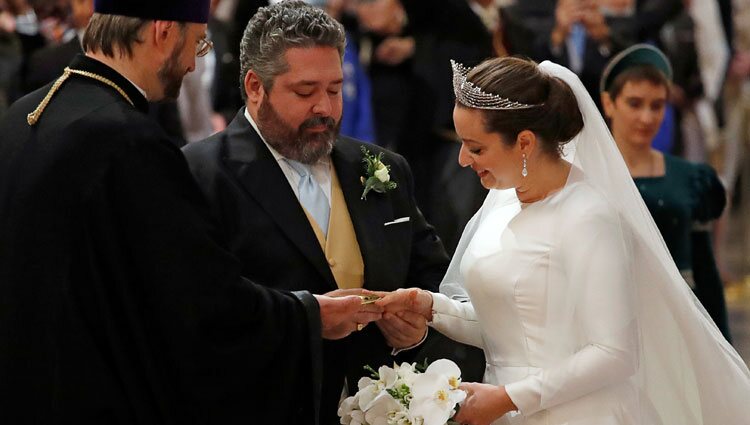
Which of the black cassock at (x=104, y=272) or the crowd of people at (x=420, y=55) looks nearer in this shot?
the black cassock at (x=104, y=272)

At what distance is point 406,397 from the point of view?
4004mm

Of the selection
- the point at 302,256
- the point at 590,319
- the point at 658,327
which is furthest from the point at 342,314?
the point at 658,327

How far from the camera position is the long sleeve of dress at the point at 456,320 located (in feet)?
14.1

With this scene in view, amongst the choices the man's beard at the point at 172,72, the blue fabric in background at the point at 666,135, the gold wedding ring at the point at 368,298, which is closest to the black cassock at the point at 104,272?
the man's beard at the point at 172,72

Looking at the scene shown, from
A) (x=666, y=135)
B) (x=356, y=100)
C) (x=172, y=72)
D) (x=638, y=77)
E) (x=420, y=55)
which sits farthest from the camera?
(x=666, y=135)

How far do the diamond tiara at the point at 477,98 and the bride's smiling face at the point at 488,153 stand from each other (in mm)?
26

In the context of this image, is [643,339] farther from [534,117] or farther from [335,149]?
[335,149]

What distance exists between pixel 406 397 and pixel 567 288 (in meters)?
0.59

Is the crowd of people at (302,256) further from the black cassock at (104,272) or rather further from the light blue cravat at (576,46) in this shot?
the light blue cravat at (576,46)

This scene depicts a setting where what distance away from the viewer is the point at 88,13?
7402 millimetres

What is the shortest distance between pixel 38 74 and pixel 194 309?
3.87m

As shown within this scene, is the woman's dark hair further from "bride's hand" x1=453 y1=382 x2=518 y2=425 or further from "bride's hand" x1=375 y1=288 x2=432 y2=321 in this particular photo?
"bride's hand" x1=453 y1=382 x2=518 y2=425

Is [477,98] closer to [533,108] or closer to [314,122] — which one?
[533,108]

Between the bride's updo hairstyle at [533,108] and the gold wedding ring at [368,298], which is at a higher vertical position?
the bride's updo hairstyle at [533,108]
